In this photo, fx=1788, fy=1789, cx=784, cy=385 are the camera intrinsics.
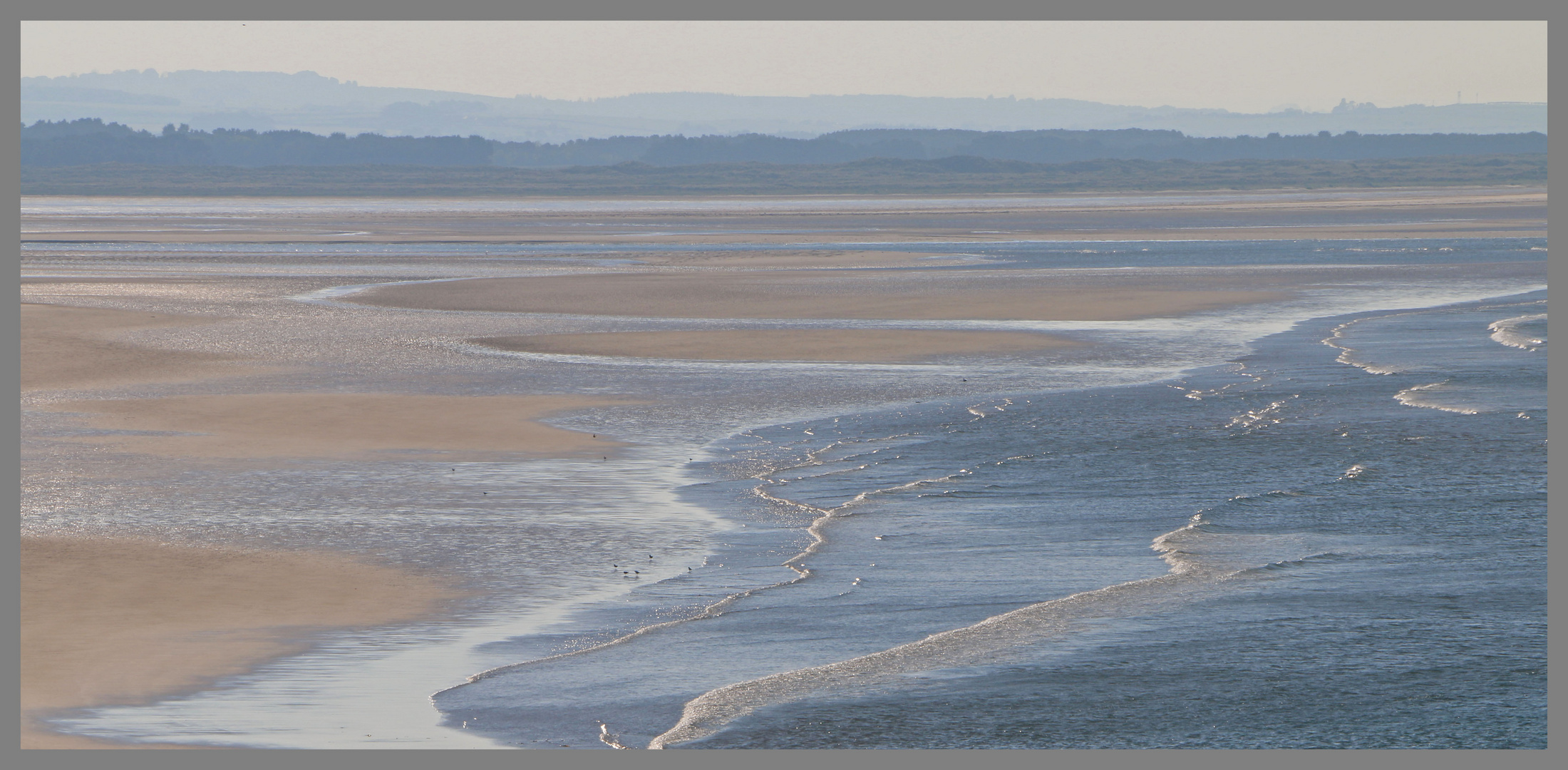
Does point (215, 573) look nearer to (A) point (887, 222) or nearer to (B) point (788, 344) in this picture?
(B) point (788, 344)

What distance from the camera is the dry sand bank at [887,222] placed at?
187 feet

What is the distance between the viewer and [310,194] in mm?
120625

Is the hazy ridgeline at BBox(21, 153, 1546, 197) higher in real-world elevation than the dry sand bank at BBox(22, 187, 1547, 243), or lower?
higher

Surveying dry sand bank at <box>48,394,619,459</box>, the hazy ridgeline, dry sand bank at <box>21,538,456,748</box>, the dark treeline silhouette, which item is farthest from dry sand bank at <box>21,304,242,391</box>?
the dark treeline silhouette

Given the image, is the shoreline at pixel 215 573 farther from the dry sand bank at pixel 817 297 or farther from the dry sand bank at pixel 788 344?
the dry sand bank at pixel 817 297

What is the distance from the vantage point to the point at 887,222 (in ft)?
230

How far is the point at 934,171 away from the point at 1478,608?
142 m

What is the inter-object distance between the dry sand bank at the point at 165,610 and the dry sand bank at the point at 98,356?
951 centimetres

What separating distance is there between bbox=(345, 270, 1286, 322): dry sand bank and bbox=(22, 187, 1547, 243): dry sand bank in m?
17.9

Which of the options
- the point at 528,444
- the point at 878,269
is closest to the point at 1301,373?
the point at 528,444

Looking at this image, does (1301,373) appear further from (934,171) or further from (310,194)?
(934,171)

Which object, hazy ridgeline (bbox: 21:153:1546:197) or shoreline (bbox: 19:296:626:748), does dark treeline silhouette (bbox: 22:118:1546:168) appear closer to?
hazy ridgeline (bbox: 21:153:1546:197)

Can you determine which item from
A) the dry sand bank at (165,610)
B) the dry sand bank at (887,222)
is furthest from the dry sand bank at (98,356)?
the dry sand bank at (887,222)

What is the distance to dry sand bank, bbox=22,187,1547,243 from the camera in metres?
56.9
